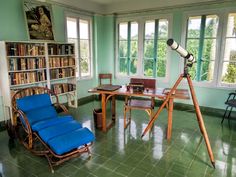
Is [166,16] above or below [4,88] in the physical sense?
above

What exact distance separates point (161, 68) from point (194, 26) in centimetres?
131

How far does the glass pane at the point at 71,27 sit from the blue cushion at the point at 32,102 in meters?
2.17

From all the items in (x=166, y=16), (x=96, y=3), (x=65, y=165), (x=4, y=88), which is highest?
(x=96, y=3)

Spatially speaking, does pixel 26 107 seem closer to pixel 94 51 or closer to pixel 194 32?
pixel 94 51

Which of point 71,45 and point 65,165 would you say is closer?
point 65,165

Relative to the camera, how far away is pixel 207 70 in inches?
177

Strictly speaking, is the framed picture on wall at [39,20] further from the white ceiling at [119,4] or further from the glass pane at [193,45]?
→ the glass pane at [193,45]

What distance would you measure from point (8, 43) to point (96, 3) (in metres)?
2.92

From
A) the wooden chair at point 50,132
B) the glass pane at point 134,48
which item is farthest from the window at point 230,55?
the wooden chair at point 50,132

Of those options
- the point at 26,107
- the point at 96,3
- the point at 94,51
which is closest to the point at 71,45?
the point at 94,51

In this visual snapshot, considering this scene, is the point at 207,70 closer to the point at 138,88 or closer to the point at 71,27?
the point at 138,88

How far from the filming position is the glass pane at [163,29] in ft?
15.9

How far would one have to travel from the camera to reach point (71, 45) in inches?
175

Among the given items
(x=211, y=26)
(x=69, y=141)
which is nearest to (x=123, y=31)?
(x=211, y=26)
